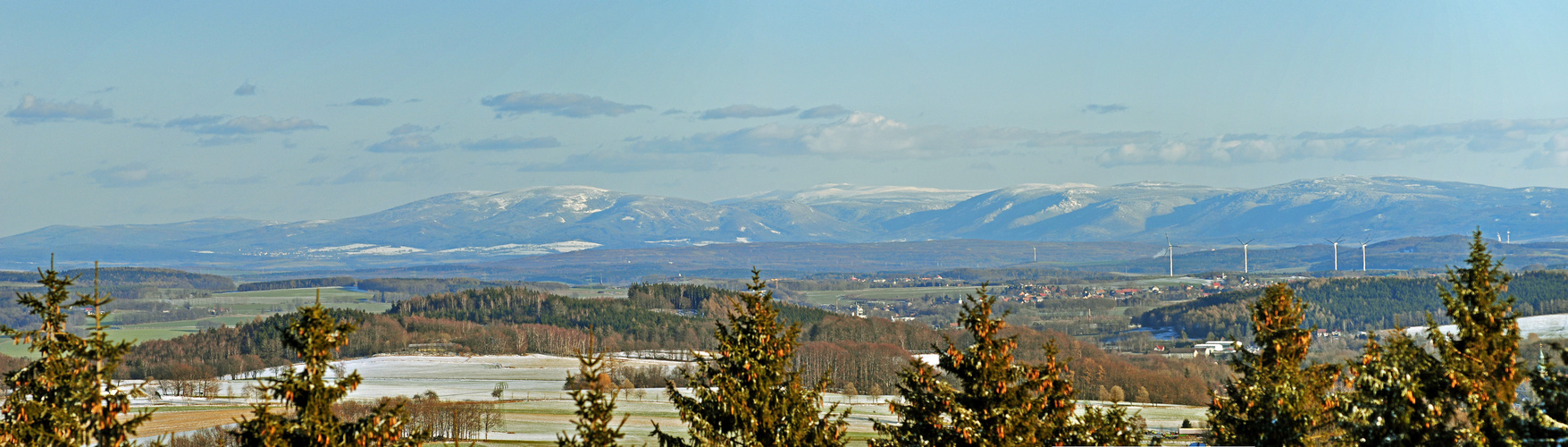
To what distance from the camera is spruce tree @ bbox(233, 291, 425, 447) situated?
2102 cm

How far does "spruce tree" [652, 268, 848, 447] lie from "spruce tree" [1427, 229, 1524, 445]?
478 inches

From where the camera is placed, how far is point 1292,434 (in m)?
27.4

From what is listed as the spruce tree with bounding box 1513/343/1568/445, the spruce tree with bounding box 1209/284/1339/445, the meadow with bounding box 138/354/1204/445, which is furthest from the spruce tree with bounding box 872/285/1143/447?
the meadow with bounding box 138/354/1204/445

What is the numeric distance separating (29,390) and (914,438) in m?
17.1

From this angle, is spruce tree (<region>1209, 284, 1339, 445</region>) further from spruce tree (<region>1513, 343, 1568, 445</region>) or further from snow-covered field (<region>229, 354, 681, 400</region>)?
snow-covered field (<region>229, 354, 681, 400</region>)

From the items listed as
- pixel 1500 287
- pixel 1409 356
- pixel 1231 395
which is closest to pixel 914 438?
pixel 1231 395

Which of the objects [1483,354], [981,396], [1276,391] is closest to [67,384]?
[981,396]

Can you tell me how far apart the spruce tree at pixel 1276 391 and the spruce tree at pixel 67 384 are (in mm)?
21209

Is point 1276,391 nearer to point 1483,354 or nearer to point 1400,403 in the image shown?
point 1400,403

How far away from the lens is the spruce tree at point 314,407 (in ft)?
68.9

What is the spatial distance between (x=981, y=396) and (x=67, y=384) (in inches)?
675

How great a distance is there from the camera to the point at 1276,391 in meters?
27.3

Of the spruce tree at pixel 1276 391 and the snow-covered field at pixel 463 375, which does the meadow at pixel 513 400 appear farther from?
the spruce tree at pixel 1276 391

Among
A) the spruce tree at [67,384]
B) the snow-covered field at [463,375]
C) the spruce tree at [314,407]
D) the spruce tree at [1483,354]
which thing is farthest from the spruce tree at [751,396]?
the snow-covered field at [463,375]
